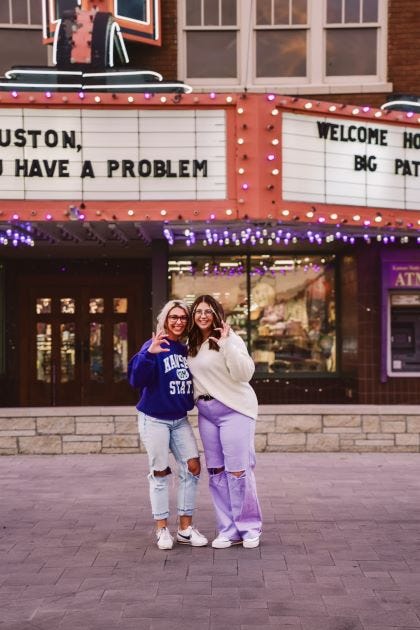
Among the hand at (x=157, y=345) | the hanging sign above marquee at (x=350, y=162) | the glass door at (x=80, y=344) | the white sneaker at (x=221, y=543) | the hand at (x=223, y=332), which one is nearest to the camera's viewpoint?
the hand at (x=157, y=345)

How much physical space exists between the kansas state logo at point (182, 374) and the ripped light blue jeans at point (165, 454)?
1.05 feet

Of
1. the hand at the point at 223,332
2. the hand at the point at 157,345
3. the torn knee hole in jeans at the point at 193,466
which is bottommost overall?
the torn knee hole in jeans at the point at 193,466

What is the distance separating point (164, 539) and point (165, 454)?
0.64 metres

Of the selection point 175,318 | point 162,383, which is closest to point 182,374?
point 162,383

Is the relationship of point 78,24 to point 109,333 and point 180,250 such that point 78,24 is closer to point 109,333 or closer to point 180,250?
point 180,250

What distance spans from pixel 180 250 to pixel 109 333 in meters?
2.37

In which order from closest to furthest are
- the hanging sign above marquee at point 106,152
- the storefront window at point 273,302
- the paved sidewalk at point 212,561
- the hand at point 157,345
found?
the paved sidewalk at point 212,561
the hand at point 157,345
the hanging sign above marquee at point 106,152
the storefront window at point 273,302

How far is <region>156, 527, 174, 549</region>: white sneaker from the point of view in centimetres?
530

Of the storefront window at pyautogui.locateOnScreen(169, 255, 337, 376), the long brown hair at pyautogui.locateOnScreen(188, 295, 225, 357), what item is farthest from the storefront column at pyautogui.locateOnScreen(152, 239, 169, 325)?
the long brown hair at pyautogui.locateOnScreen(188, 295, 225, 357)

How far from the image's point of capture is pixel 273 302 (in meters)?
12.7

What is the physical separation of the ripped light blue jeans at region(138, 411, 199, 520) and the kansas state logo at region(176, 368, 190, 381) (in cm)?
32

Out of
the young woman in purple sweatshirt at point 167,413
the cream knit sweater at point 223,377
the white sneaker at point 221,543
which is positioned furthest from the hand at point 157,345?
the white sneaker at point 221,543

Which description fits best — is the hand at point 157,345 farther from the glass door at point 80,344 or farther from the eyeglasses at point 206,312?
the glass door at point 80,344

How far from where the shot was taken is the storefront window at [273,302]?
41.6 feet
